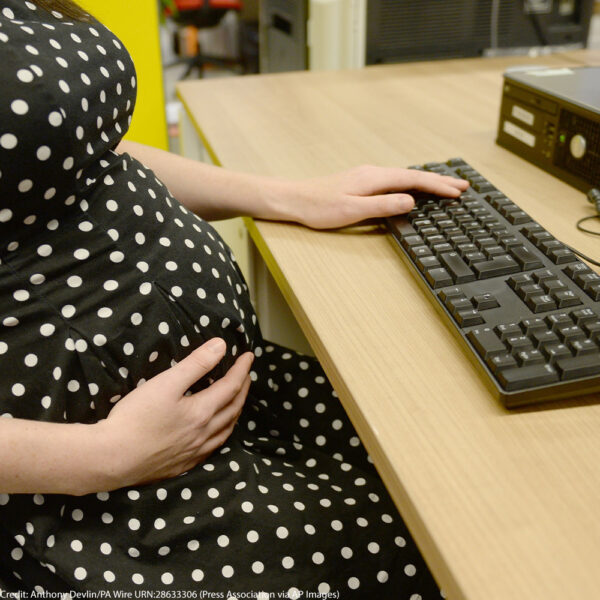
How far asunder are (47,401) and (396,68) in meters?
1.07

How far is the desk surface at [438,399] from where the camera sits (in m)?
0.36

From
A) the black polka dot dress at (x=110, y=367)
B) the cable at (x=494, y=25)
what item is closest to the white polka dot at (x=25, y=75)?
the black polka dot dress at (x=110, y=367)

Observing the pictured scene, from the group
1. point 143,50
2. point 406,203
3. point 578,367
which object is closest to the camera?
point 578,367

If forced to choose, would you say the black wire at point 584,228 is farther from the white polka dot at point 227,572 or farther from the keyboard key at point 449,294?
the white polka dot at point 227,572

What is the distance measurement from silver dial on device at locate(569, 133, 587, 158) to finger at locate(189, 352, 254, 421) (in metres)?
0.49

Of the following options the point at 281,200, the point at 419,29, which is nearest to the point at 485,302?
the point at 281,200

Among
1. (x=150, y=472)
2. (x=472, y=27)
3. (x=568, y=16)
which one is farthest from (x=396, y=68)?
(x=150, y=472)

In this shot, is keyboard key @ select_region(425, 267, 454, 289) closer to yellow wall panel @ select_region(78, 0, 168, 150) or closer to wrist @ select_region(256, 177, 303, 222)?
wrist @ select_region(256, 177, 303, 222)

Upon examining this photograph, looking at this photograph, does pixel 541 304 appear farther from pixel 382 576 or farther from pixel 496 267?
pixel 382 576

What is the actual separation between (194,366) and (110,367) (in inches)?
3.0

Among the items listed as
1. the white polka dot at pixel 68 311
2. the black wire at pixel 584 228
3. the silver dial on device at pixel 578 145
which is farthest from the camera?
the silver dial on device at pixel 578 145

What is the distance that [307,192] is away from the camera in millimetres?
747

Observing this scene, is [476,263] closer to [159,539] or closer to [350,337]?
[350,337]

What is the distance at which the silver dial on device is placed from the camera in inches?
31.6
